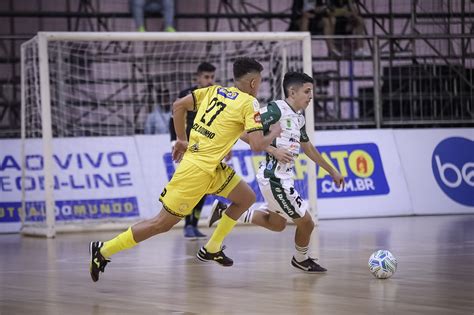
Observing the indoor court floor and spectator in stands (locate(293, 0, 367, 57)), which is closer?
the indoor court floor

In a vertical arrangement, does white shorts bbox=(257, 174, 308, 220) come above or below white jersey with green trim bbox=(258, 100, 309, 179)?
below

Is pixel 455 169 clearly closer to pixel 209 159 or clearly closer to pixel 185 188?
pixel 209 159

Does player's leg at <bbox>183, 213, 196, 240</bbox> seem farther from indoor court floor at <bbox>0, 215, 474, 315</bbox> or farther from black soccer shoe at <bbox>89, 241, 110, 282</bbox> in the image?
black soccer shoe at <bbox>89, 241, 110, 282</bbox>

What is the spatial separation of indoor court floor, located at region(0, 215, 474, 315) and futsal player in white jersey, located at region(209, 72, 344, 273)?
0.40m

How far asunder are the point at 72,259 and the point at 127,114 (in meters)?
7.24

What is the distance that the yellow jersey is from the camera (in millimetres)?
8734

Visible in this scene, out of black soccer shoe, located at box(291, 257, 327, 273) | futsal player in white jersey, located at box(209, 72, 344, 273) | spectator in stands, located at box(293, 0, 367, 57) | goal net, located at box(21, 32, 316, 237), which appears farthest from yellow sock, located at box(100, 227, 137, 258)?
spectator in stands, located at box(293, 0, 367, 57)

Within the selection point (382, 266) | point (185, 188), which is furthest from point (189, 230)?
point (382, 266)

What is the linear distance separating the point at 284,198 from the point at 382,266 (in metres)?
1.38

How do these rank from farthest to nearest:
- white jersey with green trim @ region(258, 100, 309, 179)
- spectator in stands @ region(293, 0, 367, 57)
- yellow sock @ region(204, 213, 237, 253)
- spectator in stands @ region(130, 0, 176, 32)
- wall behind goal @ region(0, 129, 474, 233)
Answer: spectator in stands @ region(293, 0, 367, 57) → spectator in stands @ region(130, 0, 176, 32) → wall behind goal @ region(0, 129, 474, 233) → white jersey with green trim @ region(258, 100, 309, 179) → yellow sock @ region(204, 213, 237, 253)

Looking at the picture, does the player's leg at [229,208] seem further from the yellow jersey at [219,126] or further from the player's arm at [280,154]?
the player's arm at [280,154]

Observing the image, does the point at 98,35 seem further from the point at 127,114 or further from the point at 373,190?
the point at 373,190

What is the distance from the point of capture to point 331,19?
19859 millimetres

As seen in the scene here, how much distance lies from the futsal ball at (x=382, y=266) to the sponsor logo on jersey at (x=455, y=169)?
10187mm
